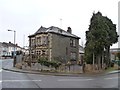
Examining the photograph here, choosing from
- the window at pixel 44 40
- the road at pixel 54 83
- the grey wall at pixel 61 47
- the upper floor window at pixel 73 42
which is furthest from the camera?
the upper floor window at pixel 73 42

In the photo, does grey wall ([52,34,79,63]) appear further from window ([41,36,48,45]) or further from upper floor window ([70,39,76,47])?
window ([41,36,48,45])

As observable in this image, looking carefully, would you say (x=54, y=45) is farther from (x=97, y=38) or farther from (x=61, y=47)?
(x=97, y=38)

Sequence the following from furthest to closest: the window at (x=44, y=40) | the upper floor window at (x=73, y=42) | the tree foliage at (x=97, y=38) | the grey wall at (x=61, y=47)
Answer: the upper floor window at (x=73, y=42) < the window at (x=44, y=40) < the grey wall at (x=61, y=47) < the tree foliage at (x=97, y=38)

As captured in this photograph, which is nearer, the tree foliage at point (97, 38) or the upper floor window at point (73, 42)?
the tree foliage at point (97, 38)

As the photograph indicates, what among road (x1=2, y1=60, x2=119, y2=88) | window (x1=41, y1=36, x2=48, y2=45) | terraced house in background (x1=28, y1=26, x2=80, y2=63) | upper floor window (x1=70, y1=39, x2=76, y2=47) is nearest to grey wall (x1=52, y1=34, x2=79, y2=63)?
terraced house in background (x1=28, y1=26, x2=80, y2=63)

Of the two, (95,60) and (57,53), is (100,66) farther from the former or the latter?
(57,53)

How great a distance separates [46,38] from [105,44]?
16.6m

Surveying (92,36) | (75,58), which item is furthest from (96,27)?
(75,58)

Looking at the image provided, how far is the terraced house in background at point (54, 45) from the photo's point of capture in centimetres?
5069

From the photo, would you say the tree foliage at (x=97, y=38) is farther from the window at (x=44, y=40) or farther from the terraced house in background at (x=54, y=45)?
the window at (x=44, y=40)

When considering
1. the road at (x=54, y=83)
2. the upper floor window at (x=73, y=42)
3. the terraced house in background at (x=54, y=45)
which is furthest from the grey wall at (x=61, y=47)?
the road at (x=54, y=83)

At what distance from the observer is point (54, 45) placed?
5144 centimetres

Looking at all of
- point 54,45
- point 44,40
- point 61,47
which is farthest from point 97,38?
point 44,40

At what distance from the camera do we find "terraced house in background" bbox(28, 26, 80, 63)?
5069 cm
